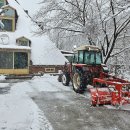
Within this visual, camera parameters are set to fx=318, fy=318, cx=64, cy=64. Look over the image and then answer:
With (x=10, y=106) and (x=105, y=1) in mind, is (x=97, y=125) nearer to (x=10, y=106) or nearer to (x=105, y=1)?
(x=10, y=106)

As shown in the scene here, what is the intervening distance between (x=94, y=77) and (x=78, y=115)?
510 centimetres

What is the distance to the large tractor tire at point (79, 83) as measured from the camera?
620 inches

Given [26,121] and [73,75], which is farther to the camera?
Answer: [73,75]

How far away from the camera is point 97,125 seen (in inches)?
388

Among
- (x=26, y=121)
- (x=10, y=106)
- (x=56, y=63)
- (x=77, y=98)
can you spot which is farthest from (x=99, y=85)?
(x=56, y=63)

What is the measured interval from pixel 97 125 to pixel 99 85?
5778 mm

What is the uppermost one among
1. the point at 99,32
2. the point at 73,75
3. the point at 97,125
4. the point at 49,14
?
the point at 49,14

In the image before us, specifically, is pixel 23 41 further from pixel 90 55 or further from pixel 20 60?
pixel 90 55

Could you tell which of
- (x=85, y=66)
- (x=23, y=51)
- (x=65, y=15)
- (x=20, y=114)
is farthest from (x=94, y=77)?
(x=23, y=51)

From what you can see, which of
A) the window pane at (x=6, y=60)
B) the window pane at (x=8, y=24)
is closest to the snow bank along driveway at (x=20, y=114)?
the window pane at (x=6, y=60)

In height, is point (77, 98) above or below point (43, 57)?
below

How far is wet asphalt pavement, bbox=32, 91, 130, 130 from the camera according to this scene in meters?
9.73

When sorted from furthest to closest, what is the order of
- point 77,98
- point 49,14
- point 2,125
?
point 49,14 → point 77,98 → point 2,125

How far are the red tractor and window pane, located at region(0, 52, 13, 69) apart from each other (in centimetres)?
1136
